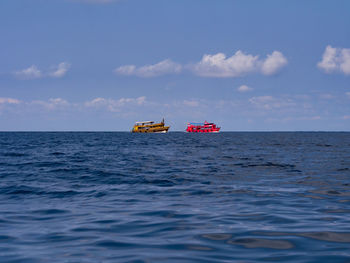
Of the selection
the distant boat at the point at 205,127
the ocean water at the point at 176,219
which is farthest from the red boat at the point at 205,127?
the ocean water at the point at 176,219

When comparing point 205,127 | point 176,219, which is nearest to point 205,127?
point 205,127

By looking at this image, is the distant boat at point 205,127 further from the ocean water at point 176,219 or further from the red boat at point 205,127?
the ocean water at point 176,219

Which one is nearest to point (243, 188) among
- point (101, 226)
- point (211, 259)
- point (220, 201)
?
point (220, 201)

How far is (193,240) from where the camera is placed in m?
5.95

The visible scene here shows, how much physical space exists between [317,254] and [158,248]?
243cm

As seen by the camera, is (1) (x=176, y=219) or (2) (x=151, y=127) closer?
(1) (x=176, y=219)

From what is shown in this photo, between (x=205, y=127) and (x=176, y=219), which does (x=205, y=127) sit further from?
(x=176, y=219)

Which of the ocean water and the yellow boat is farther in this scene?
the yellow boat

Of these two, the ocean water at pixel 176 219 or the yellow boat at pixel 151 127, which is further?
the yellow boat at pixel 151 127

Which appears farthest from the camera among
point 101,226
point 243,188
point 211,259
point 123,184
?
point 123,184

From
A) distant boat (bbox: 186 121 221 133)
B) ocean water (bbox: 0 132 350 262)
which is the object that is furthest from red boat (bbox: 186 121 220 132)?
ocean water (bbox: 0 132 350 262)

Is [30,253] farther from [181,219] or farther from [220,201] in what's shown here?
[220,201]

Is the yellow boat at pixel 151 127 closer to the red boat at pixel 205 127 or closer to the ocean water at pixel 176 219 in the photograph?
the red boat at pixel 205 127

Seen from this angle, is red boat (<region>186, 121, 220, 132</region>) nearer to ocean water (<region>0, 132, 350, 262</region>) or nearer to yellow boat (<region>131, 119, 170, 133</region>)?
yellow boat (<region>131, 119, 170, 133</region>)
